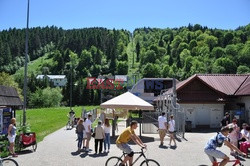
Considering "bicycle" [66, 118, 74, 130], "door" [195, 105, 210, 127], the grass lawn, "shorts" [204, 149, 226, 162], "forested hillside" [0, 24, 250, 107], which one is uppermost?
"forested hillside" [0, 24, 250, 107]

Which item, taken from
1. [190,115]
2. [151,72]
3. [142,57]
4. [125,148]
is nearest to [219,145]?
[125,148]

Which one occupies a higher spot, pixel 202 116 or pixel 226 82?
pixel 226 82

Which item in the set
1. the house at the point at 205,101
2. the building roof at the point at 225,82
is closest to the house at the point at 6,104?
the house at the point at 205,101

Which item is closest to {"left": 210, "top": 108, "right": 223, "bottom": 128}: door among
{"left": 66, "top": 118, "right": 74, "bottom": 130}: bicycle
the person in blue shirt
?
{"left": 66, "top": 118, "right": 74, "bottom": 130}: bicycle

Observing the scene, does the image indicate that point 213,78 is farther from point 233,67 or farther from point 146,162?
point 233,67

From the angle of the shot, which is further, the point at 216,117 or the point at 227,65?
the point at 227,65

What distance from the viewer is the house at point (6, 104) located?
16953mm

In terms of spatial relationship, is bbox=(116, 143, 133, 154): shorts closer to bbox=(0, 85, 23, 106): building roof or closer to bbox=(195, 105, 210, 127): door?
bbox=(0, 85, 23, 106): building roof

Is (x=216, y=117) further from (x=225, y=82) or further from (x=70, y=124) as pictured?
(x=70, y=124)

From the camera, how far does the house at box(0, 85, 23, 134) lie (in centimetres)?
1695

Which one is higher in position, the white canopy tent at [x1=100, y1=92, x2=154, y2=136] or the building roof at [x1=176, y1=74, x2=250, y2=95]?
the building roof at [x1=176, y1=74, x2=250, y2=95]

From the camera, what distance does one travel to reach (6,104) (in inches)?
722

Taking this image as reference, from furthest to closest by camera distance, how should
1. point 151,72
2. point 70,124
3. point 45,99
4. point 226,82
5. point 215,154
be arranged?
point 151,72, point 45,99, point 226,82, point 70,124, point 215,154

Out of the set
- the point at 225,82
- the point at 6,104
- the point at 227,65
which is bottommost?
the point at 6,104
